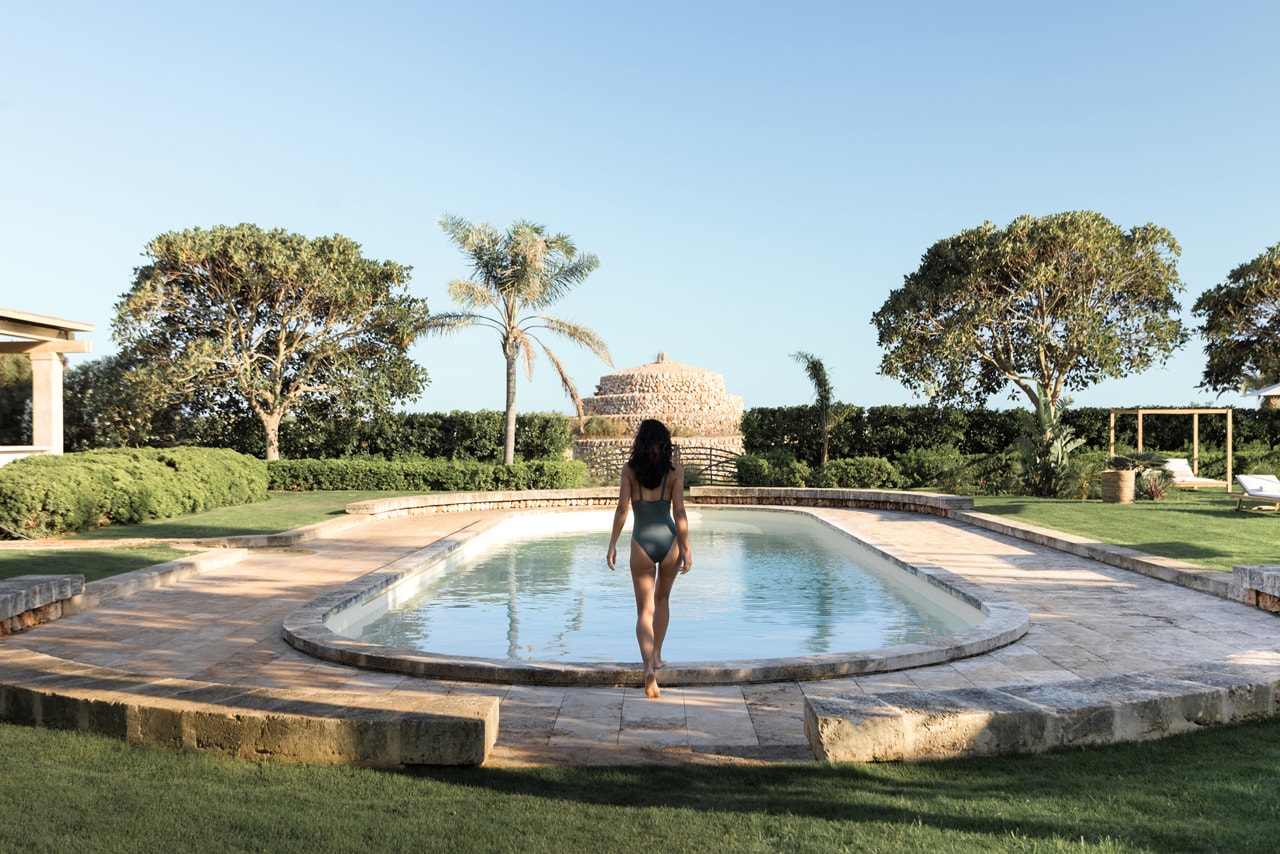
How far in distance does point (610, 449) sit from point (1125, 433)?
57.1ft

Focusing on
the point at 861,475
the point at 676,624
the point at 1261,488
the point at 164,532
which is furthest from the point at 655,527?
the point at 861,475

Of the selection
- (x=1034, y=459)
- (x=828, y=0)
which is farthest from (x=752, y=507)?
(x=828, y=0)

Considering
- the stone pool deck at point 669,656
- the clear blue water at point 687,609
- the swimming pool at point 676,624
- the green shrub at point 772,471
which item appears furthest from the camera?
the green shrub at point 772,471

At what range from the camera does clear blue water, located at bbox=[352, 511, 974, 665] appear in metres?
8.06

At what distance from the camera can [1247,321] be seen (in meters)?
29.7

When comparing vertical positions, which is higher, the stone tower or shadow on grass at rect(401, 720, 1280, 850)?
the stone tower

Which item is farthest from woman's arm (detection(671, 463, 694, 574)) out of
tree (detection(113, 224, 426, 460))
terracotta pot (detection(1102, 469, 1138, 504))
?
tree (detection(113, 224, 426, 460))

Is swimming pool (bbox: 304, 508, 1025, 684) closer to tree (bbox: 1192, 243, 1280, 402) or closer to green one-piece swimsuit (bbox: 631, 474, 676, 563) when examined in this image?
green one-piece swimsuit (bbox: 631, 474, 676, 563)

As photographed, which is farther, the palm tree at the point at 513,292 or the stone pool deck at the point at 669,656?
the palm tree at the point at 513,292

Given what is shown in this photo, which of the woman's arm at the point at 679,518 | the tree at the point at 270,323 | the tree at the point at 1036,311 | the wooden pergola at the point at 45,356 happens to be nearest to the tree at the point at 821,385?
the tree at the point at 1036,311

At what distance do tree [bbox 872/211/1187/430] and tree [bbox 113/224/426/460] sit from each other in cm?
1506

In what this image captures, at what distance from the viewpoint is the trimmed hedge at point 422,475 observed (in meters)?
23.7

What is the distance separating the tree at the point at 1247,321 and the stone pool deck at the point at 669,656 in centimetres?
2391

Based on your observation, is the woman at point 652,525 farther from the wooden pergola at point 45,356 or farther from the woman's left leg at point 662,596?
the wooden pergola at point 45,356
